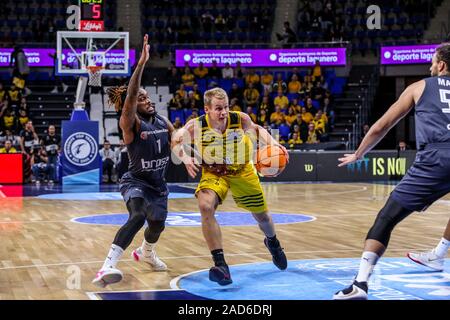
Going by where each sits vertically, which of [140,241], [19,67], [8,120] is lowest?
[140,241]

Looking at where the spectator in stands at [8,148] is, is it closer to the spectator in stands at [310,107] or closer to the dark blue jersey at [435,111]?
the spectator in stands at [310,107]

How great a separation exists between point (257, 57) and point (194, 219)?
17275 mm

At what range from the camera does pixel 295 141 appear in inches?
862

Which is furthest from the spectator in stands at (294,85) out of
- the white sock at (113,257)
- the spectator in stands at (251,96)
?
the white sock at (113,257)

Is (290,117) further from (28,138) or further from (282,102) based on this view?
(28,138)

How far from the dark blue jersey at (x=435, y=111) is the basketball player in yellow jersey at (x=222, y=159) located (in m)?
1.71

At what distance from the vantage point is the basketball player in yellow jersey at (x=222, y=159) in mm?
6109

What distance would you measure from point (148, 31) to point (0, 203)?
53.2 ft

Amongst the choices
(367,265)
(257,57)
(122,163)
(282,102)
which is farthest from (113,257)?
(257,57)

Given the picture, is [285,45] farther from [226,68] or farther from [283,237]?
[283,237]

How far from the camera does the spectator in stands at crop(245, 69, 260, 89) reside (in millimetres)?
25438

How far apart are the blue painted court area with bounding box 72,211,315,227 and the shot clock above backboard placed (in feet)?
25.6

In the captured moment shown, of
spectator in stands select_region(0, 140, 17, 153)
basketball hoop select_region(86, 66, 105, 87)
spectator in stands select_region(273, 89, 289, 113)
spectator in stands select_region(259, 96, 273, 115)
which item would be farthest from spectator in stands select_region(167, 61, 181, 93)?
spectator in stands select_region(0, 140, 17, 153)
